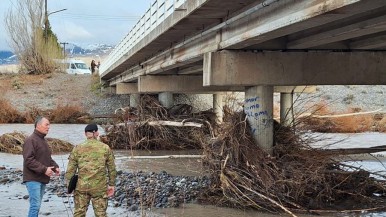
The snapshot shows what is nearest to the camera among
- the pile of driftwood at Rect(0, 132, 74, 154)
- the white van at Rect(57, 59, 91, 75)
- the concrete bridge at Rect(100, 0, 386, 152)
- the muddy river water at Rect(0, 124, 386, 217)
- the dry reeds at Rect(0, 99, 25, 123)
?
the concrete bridge at Rect(100, 0, 386, 152)

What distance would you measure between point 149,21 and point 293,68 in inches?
309

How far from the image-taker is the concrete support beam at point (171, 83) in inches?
1006

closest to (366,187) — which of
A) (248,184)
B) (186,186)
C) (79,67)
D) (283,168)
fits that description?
(283,168)

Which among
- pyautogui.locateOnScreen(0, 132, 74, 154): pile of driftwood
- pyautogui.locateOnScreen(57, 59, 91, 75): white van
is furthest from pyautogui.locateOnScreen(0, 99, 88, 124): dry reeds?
pyautogui.locateOnScreen(57, 59, 91, 75): white van

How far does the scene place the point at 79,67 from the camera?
63.6 meters

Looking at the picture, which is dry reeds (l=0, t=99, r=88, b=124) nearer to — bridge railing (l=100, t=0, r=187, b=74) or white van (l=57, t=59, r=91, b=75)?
bridge railing (l=100, t=0, r=187, b=74)

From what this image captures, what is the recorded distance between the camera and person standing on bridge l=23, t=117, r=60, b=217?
7.48 meters

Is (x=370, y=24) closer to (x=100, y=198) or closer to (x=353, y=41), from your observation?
(x=353, y=41)

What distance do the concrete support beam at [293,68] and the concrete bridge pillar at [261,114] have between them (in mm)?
387

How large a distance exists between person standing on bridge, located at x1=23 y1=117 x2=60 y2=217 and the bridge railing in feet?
20.0

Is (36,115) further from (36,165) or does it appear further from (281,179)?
(36,165)

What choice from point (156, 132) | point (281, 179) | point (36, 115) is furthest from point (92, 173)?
point (36, 115)

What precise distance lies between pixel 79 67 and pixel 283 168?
180ft

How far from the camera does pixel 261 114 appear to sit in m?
12.4
